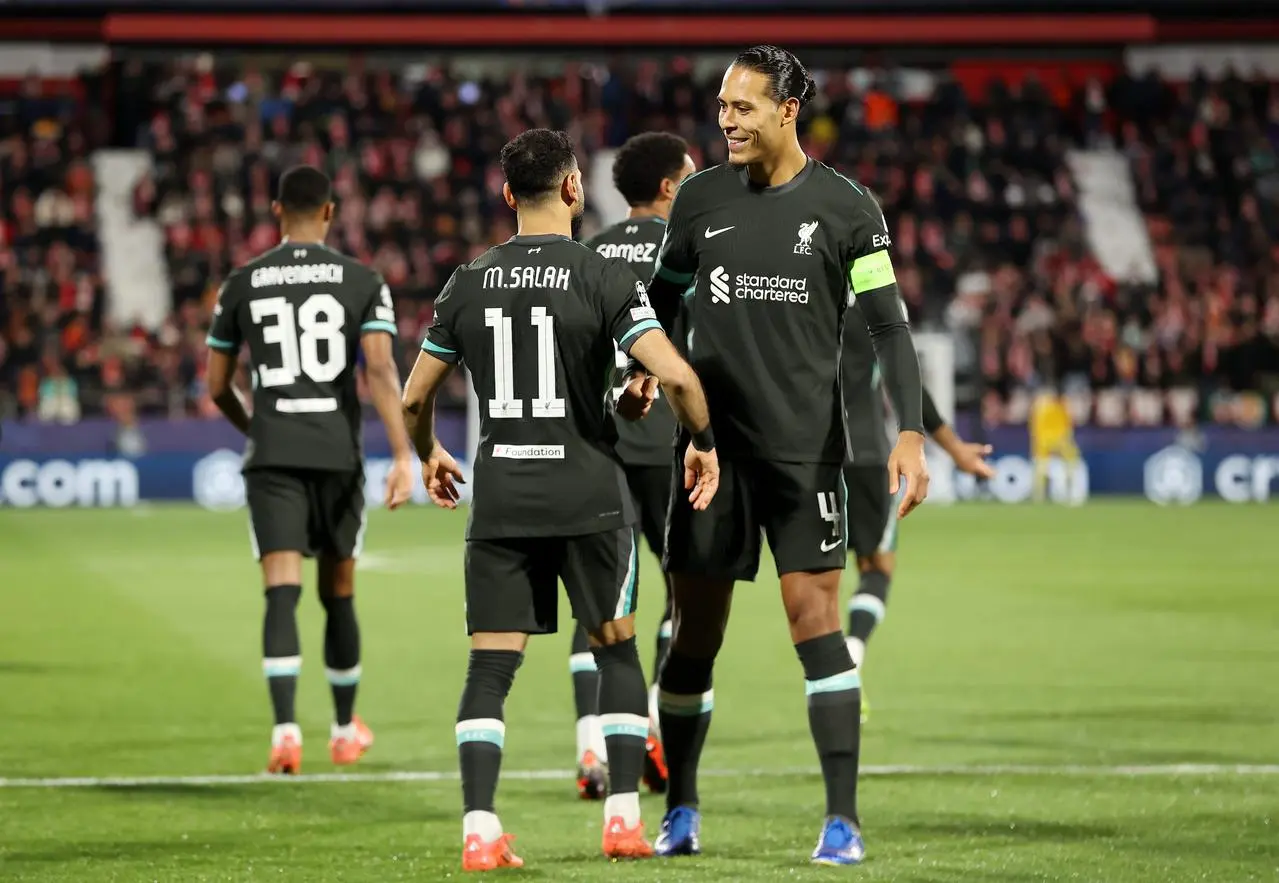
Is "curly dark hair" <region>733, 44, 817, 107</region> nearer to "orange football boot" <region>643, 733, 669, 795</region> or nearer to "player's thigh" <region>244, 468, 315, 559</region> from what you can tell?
"orange football boot" <region>643, 733, 669, 795</region>

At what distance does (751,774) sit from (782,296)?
2303 mm

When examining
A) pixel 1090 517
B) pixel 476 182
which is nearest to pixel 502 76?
pixel 476 182

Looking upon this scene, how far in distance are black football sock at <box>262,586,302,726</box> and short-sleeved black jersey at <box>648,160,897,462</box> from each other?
8.17 feet

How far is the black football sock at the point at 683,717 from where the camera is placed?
19.3 feet

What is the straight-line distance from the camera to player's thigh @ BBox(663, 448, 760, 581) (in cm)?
569

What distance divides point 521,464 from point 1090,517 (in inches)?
687

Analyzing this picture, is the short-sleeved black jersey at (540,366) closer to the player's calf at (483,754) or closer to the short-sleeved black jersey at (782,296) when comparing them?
the short-sleeved black jersey at (782,296)

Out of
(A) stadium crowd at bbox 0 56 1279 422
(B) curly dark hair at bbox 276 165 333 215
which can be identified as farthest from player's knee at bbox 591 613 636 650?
(A) stadium crowd at bbox 0 56 1279 422

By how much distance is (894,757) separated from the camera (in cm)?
776

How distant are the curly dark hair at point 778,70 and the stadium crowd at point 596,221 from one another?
19628 mm

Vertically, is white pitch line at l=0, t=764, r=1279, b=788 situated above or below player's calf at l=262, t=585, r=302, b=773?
below

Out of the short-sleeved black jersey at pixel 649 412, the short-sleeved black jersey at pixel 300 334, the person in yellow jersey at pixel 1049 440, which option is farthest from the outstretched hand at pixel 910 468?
the person in yellow jersey at pixel 1049 440

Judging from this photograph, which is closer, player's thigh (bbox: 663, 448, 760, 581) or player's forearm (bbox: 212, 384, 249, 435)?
player's thigh (bbox: 663, 448, 760, 581)

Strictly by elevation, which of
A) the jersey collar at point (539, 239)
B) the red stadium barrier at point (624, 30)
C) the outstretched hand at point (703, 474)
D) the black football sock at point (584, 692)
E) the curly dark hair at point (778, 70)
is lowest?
the black football sock at point (584, 692)
